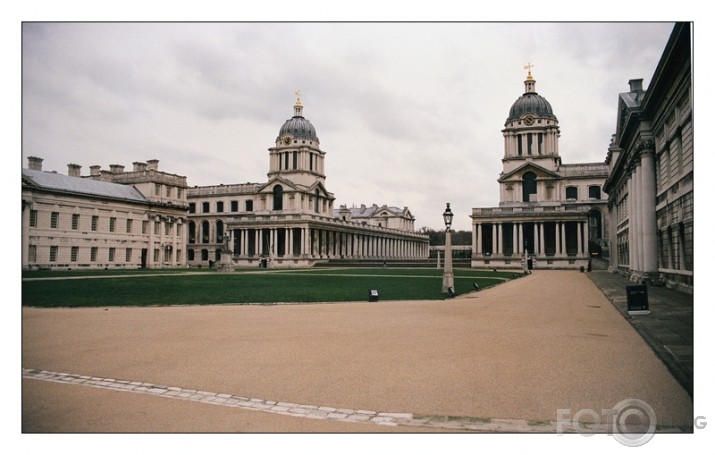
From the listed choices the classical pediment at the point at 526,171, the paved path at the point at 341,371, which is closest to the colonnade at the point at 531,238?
the classical pediment at the point at 526,171

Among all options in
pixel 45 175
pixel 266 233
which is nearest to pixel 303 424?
pixel 45 175

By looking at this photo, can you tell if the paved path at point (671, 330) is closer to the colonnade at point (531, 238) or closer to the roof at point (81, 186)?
the roof at point (81, 186)

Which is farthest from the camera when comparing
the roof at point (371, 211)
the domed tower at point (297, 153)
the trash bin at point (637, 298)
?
the roof at point (371, 211)

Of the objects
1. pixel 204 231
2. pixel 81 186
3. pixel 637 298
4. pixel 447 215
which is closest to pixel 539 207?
pixel 447 215

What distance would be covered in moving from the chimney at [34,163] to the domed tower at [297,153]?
8519cm

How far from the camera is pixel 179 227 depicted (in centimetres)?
7950

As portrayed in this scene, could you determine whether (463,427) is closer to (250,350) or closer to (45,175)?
(250,350)

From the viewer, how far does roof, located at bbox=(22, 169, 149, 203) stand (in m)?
11.6

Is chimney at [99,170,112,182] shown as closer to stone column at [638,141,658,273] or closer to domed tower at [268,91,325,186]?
stone column at [638,141,658,273]

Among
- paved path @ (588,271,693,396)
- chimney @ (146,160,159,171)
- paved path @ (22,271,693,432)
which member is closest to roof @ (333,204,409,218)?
chimney @ (146,160,159,171)

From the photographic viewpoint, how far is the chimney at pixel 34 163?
951 cm

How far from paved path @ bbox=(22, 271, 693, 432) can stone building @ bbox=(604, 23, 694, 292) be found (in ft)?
27.2

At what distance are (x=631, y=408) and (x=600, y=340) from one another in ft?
17.2

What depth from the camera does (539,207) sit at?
79750 millimetres
